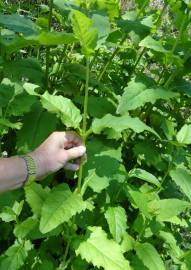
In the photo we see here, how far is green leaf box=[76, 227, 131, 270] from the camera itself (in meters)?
2.12

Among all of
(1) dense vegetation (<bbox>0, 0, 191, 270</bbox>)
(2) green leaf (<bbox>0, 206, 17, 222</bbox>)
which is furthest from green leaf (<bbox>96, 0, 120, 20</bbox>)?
(2) green leaf (<bbox>0, 206, 17, 222</bbox>)

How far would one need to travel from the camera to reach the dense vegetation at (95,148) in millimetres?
2160

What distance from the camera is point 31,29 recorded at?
240cm

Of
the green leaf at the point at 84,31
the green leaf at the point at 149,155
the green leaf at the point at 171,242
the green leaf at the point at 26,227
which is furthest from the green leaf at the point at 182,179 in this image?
the green leaf at the point at 84,31

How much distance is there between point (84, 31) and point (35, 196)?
0.82 meters

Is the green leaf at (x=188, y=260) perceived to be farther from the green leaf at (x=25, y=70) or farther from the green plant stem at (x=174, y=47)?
the green leaf at (x=25, y=70)

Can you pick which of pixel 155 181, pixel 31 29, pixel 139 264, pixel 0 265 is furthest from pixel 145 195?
pixel 31 29

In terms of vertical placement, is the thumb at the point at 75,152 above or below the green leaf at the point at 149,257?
above

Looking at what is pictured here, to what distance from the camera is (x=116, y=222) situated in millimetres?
2371

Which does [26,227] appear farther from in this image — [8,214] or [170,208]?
[170,208]

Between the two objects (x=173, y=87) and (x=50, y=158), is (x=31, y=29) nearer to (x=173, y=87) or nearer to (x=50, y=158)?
(x=50, y=158)

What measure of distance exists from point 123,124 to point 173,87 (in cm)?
74

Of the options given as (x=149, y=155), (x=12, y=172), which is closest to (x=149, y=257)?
(x=149, y=155)

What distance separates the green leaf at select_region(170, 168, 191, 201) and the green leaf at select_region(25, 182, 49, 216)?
2.17 ft
